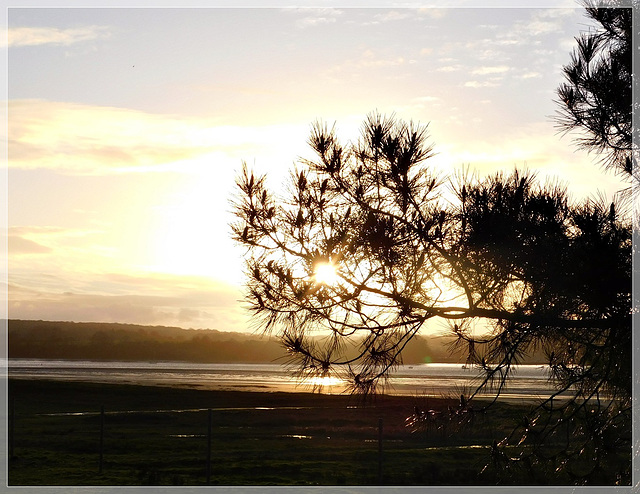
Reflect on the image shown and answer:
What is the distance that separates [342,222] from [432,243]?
2.10 feet

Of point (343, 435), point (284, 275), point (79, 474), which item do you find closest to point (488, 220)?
point (284, 275)

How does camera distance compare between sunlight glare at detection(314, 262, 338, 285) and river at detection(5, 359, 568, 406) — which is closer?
sunlight glare at detection(314, 262, 338, 285)

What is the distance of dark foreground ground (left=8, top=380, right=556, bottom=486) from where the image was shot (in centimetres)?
1199

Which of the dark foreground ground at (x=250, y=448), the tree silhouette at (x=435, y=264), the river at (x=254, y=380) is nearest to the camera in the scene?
the tree silhouette at (x=435, y=264)

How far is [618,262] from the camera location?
189 inches

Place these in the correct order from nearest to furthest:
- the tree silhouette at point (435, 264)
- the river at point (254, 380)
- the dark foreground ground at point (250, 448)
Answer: the tree silhouette at point (435, 264)
the dark foreground ground at point (250, 448)
the river at point (254, 380)

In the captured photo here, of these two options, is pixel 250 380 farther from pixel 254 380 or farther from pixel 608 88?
pixel 608 88

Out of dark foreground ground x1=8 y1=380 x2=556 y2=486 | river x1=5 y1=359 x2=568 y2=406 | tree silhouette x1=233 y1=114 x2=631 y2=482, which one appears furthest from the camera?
river x1=5 y1=359 x2=568 y2=406

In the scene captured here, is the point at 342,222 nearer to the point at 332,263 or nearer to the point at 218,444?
the point at 332,263

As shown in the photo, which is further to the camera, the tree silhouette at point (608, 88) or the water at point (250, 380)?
the water at point (250, 380)

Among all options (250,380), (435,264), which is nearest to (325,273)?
(435,264)

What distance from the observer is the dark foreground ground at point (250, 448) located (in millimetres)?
11992

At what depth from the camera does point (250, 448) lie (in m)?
17.3

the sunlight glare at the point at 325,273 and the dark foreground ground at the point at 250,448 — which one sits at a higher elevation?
the sunlight glare at the point at 325,273
